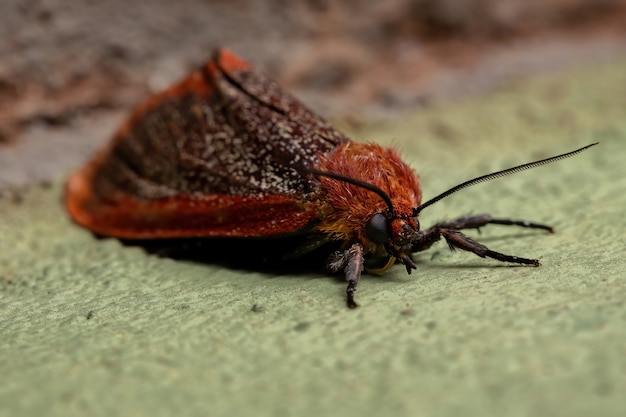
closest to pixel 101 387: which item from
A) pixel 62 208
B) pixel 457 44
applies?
pixel 62 208

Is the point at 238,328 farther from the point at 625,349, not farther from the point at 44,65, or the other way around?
the point at 44,65

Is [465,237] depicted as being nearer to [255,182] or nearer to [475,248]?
[475,248]

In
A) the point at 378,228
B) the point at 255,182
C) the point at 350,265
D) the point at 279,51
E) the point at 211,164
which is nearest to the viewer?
the point at 350,265

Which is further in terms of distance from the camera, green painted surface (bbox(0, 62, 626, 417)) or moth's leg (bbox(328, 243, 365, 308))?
moth's leg (bbox(328, 243, 365, 308))

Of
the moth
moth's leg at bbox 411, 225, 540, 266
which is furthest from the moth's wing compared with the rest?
moth's leg at bbox 411, 225, 540, 266

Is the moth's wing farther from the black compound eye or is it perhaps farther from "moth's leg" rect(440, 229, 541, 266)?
"moth's leg" rect(440, 229, 541, 266)

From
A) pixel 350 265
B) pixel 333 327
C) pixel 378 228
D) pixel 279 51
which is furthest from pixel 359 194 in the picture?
pixel 279 51
